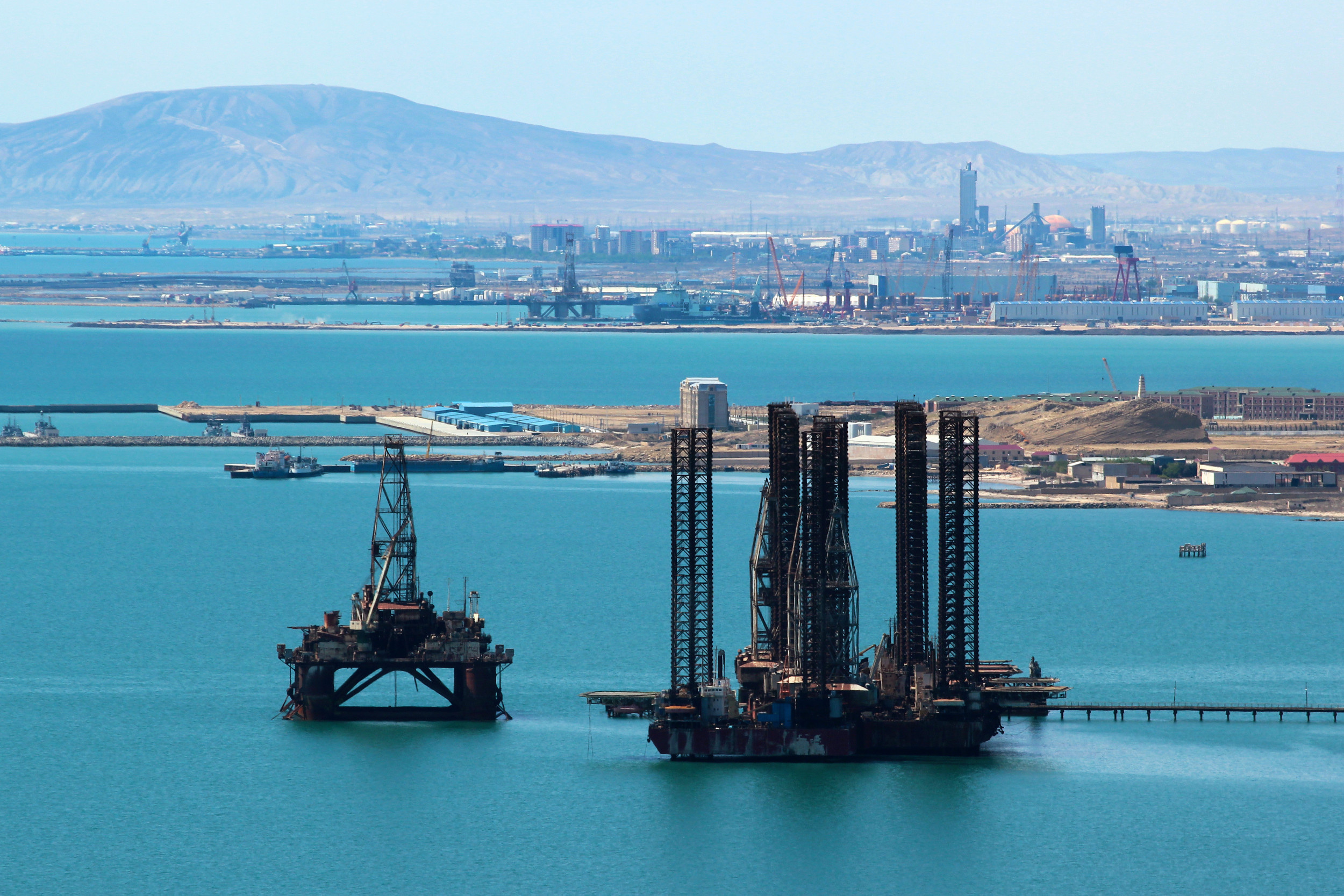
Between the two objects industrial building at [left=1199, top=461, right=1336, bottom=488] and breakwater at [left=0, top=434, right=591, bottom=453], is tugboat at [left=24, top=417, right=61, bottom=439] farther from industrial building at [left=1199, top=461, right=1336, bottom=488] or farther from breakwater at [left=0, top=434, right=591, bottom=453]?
industrial building at [left=1199, top=461, right=1336, bottom=488]

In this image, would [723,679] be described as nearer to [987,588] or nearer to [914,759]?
[914,759]

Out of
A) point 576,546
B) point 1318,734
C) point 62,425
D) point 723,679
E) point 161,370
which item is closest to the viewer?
point 723,679

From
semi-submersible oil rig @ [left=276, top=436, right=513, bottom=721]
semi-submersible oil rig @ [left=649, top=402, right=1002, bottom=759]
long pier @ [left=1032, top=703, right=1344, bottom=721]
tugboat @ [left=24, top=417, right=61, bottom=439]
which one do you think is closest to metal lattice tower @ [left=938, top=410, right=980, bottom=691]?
semi-submersible oil rig @ [left=649, top=402, right=1002, bottom=759]

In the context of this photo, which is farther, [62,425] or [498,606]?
[62,425]

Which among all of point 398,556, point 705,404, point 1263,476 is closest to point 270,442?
point 705,404

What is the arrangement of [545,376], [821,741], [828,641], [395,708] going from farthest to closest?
[545,376], [395,708], [828,641], [821,741]

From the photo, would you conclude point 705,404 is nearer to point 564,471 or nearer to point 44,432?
point 564,471

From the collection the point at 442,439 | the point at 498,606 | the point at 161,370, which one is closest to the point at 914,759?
the point at 498,606
